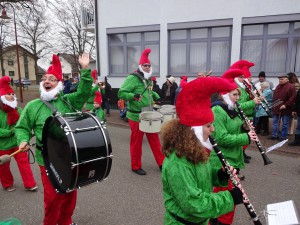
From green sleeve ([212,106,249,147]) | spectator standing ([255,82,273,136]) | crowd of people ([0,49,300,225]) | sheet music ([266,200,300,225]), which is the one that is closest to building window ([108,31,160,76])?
spectator standing ([255,82,273,136])

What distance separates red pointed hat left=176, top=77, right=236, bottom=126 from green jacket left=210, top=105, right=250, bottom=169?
1040 mm

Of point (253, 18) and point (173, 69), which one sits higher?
point (253, 18)

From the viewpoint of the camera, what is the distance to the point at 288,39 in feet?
30.9

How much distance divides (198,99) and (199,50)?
32.0 feet

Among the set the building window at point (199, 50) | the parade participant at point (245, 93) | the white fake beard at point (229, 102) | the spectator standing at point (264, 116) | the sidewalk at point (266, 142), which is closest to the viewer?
the white fake beard at point (229, 102)

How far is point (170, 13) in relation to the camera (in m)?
10.7

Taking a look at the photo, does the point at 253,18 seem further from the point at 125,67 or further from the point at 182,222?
the point at 182,222

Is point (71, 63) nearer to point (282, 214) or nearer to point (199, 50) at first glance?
point (199, 50)

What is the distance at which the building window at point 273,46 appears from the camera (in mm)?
9375

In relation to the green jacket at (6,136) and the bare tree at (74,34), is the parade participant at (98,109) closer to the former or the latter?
the green jacket at (6,136)

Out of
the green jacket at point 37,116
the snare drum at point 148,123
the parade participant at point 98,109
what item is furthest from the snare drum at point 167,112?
the green jacket at point 37,116

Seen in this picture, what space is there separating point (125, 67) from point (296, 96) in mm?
7779

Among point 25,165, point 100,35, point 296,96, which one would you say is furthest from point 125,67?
point 25,165

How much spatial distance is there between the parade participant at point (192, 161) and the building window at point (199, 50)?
921 cm
